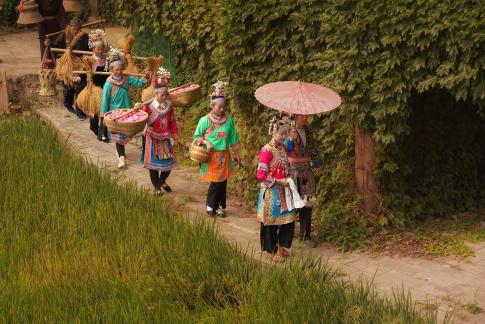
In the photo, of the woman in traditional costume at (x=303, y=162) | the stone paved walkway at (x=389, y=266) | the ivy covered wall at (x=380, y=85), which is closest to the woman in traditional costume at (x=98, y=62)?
the stone paved walkway at (x=389, y=266)

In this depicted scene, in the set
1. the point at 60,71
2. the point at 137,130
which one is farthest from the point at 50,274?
the point at 60,71

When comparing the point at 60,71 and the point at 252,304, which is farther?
the point at 60,71

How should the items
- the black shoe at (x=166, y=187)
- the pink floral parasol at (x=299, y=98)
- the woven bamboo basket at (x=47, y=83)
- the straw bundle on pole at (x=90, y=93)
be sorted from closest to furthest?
the pink floral parasol at (x=299, y=98), the black shoe at (x=166, y=187), the straw bundle on pole at (x=90, y=93), the woven bamboo basket at (x=47, y=83)

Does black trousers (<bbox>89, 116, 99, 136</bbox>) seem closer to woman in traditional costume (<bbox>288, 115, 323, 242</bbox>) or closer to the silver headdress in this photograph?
the silver headdress

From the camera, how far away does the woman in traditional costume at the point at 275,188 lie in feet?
25.8

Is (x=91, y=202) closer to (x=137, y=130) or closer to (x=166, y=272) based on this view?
(x=137, y=130)

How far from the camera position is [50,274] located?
7.20 m

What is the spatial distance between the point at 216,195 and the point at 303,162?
1.31m

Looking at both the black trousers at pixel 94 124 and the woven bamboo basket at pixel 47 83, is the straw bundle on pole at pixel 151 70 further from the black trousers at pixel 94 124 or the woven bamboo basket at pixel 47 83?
the woven bamboo basket at pixel 47 83

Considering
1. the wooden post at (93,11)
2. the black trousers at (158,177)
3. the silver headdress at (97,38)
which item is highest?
the wooden post at (93,11)

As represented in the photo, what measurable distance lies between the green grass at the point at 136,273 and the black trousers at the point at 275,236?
20.0 inches

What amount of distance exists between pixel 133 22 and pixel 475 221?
6.90 meters

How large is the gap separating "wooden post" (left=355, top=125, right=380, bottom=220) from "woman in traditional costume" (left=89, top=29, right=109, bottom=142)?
14.1 ft

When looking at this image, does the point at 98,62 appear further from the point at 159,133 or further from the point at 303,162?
the point at 303,162
